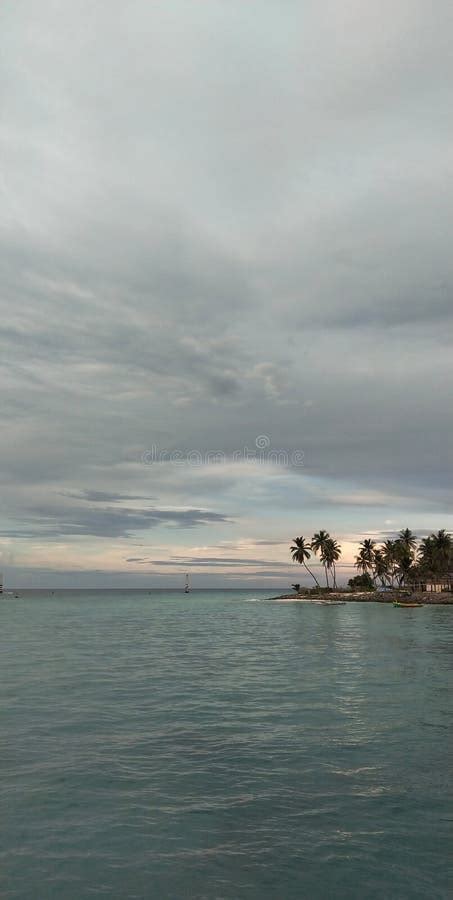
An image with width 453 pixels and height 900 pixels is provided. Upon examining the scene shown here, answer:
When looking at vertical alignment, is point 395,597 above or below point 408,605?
above

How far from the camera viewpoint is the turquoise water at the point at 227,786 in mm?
10031

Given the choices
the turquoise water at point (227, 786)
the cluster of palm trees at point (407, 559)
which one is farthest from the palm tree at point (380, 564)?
the turquoise water at point (227, 786)

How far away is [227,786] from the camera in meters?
14.4

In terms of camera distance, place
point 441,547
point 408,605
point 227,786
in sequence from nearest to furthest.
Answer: point 227,786 < point 408,605 < point 441,547

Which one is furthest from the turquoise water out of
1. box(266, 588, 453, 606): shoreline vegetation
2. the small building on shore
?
the small building on shore

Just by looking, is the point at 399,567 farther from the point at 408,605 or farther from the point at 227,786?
the point at 227,786

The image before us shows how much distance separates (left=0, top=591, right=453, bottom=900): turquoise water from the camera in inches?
395

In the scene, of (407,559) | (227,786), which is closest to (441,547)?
(407,559)

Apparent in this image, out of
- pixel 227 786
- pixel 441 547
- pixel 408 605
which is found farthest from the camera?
pixel 441 547

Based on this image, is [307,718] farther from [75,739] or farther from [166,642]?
[166,642]

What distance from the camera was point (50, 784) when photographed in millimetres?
14562

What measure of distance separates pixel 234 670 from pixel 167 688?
684 centimetres

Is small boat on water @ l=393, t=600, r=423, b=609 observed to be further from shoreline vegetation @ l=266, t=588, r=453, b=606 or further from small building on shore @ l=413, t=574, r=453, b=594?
small building on shore @ l=413, t=574, r=453, b=594

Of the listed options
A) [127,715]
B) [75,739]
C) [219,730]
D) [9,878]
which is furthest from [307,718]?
[9,878]
